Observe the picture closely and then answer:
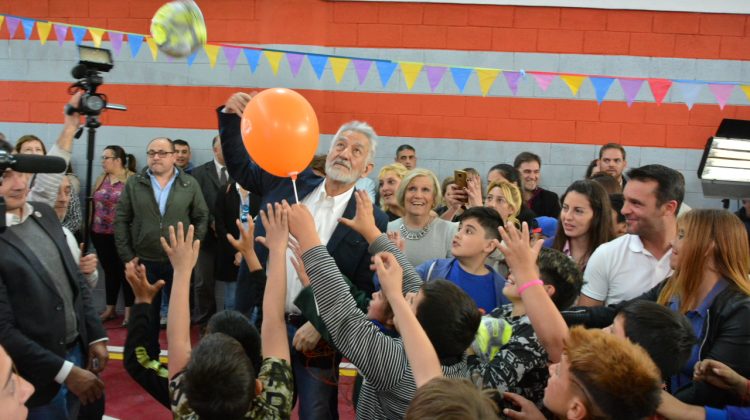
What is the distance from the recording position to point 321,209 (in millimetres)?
3004

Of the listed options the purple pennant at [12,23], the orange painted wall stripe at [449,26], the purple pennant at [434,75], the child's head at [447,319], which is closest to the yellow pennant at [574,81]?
the orange painted wall stripe at [449,26]

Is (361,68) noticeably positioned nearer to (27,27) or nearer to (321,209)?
(27,27)

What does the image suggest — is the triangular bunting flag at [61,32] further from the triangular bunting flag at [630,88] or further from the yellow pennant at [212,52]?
the triangular bunting flag at [630,88]

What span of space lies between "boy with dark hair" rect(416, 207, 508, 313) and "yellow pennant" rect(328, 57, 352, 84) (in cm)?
338

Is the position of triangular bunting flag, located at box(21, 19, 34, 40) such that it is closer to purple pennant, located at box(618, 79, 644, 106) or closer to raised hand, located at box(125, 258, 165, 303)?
raised hand, located at box(125, 258, 165, 303)

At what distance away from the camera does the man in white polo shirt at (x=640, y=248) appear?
9.43ft

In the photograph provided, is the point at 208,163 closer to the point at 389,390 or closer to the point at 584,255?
the point at 584,255

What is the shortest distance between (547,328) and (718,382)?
545mm

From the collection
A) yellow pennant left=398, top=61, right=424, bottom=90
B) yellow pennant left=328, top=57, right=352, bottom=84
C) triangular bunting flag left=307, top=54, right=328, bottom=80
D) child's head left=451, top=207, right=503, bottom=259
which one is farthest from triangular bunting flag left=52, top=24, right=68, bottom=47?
child's head left=451, top=207, right=503, bottom=259

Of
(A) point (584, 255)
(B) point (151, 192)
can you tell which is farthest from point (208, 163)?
(A) point (584, 255)

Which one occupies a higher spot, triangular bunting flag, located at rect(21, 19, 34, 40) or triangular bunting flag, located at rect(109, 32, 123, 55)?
triangular bunting flag, located at rect(21, 19, 34, 40)

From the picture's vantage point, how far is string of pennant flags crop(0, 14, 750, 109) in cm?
571

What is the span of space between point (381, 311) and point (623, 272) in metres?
1.22

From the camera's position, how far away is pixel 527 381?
6.85 ft
